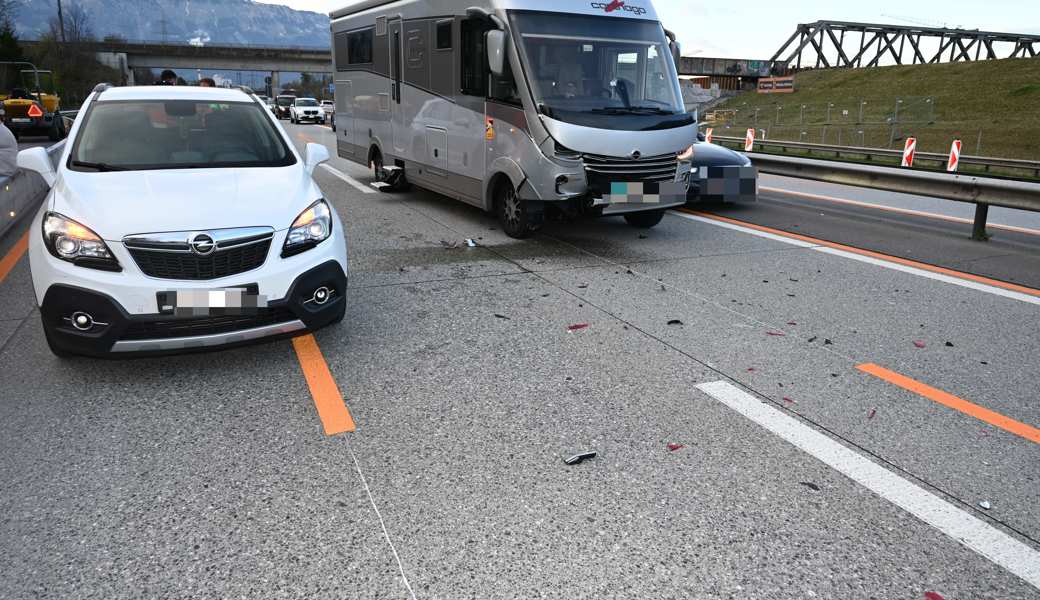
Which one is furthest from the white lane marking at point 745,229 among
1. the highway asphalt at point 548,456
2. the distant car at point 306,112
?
the distant car at point 306,112

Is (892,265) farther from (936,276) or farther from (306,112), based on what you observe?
(306,112)

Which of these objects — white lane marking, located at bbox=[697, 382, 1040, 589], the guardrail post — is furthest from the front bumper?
the guardrail post

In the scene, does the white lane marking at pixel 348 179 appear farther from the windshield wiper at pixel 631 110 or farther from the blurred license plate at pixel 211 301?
the blurred license plate at pixel 211 301

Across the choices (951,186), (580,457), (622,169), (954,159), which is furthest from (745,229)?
(954,159)

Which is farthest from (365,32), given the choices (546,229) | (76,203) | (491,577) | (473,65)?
(491,577)

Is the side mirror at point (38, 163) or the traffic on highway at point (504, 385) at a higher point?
the side mirror at point (38, 163)

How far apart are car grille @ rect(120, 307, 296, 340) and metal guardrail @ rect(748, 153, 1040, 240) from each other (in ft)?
27.3

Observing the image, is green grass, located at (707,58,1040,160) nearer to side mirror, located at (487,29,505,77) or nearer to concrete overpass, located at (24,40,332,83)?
side mirror, located at (487,29,505,77)

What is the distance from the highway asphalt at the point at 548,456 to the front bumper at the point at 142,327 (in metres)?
0.31

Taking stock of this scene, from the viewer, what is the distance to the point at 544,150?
7414 millimetres

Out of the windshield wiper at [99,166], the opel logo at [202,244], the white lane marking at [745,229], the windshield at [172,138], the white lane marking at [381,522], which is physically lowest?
the white lane marking at [381,522]

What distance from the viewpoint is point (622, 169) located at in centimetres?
763

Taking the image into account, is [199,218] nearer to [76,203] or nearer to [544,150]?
[76,203]

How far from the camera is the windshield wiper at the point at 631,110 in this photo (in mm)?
7600
